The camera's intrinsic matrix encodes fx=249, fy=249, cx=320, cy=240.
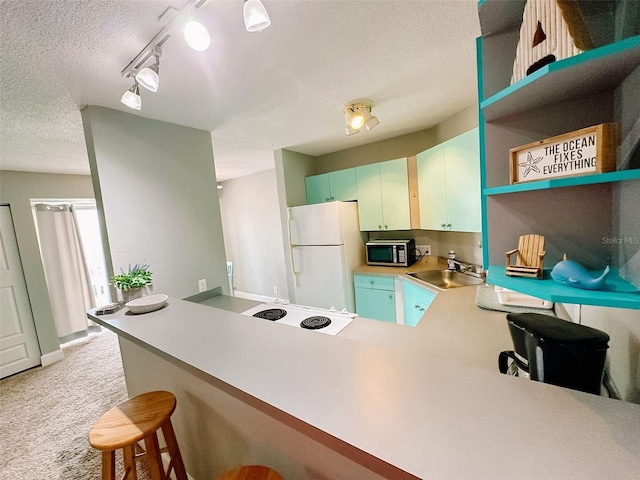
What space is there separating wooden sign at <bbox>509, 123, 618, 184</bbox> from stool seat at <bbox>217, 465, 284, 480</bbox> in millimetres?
1144

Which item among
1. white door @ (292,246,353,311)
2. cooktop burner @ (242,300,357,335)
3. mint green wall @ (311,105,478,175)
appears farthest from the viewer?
white door @ (292,246,353,311)

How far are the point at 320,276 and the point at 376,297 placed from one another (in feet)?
2.37

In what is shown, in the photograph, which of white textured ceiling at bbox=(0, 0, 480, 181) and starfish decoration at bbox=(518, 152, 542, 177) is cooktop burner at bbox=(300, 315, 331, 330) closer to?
starfish decoration at bbox=(518, 152, 542, 177)

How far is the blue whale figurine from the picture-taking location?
48cm

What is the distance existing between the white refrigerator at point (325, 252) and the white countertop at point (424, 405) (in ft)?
6.20

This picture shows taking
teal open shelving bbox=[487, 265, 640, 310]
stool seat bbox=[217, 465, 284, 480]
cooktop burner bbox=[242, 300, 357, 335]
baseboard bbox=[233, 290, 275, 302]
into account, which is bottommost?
baseboard bbox=[233, 290, 275, 302]

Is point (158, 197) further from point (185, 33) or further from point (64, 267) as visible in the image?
point (64, 267)

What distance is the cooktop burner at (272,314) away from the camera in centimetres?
173

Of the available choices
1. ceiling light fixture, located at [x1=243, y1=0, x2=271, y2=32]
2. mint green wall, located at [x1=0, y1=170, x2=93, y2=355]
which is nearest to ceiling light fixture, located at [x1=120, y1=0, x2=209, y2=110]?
ceiling light fixture, located at [x1=243, y1=0, x2=271, y2=32]

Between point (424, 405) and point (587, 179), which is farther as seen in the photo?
point (424, 405)

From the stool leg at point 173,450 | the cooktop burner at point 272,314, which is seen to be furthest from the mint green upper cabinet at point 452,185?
the stool leg at point 173,450

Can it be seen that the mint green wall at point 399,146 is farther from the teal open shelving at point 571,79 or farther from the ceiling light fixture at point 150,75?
the ceiling light fixture at point 150,75

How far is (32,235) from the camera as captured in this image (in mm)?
3051

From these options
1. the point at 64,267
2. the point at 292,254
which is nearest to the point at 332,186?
the point at 292,254
